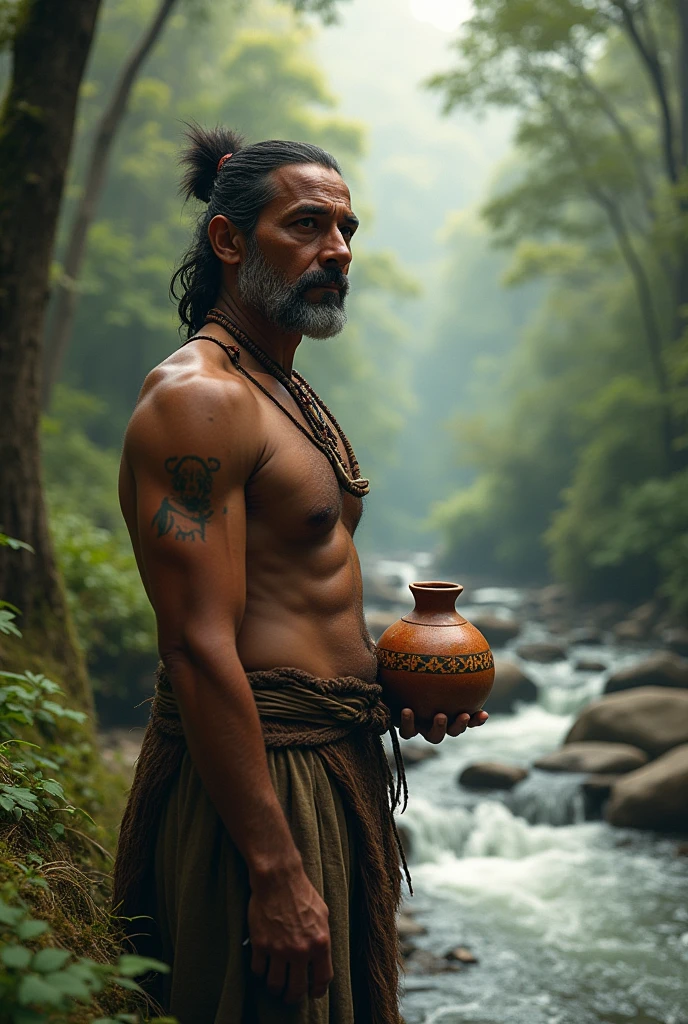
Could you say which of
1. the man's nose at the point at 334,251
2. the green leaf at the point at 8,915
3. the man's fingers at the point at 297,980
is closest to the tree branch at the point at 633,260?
the man's nose at the point at 334,251

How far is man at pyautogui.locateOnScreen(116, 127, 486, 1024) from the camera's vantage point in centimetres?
180

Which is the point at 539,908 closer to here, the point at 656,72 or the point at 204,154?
the point at 204,154

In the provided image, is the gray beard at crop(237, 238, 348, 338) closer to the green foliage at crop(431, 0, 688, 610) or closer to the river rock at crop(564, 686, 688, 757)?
the river rock at crop(564, 686, 688, 757)

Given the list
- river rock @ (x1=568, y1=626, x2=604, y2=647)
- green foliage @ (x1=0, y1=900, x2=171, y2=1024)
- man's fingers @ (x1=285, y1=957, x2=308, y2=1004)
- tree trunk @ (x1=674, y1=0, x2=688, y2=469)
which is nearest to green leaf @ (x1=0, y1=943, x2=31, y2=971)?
green foliage @ (x1=0, y1=900, x2=171, y2=1024)

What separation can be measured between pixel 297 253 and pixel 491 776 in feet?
21.7

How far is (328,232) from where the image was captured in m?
2.21

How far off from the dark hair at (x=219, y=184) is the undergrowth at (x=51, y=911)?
2.92ft

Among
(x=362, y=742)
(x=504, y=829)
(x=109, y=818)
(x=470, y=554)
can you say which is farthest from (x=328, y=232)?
(x=470, y=554)

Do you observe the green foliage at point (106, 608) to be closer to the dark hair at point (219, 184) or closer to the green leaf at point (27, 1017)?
the dark hair at point (219, 184)

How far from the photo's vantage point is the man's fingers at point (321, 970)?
1.83 metres

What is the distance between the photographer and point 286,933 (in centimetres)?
180

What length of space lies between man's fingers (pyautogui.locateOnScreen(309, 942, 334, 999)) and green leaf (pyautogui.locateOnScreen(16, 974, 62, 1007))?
0.63 m

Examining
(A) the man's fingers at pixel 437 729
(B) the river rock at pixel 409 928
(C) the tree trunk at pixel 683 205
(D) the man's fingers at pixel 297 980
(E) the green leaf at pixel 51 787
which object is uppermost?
(C) the tree trunk at pixel 683 205

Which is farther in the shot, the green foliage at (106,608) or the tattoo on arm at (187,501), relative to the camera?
the green foliage at (106,608)
